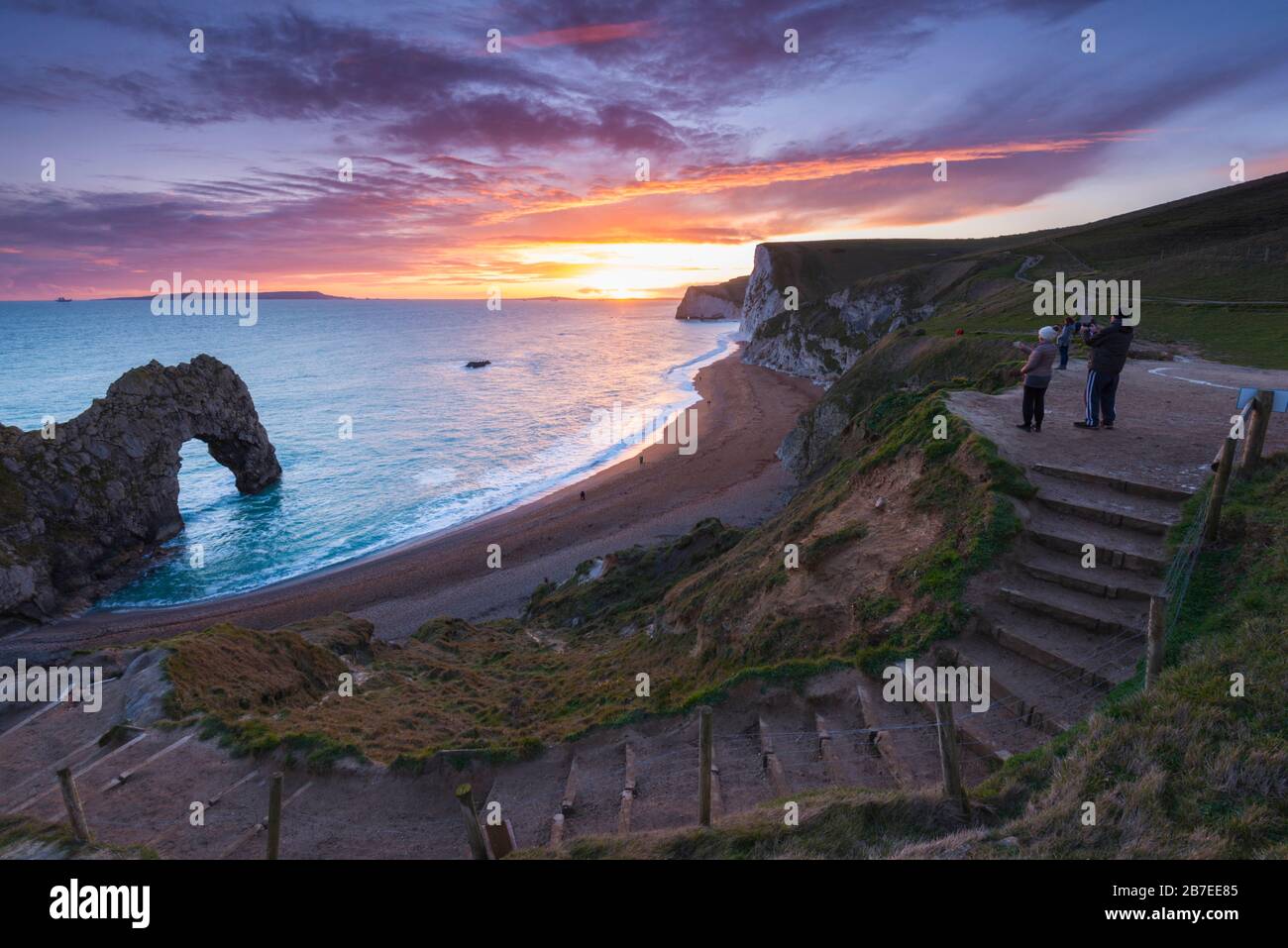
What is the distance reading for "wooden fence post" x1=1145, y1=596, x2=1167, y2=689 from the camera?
6617 millimetres

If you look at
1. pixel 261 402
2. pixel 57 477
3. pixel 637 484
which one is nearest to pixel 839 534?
pixel 637 484

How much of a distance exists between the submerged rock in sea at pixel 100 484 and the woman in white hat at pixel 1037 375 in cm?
3848

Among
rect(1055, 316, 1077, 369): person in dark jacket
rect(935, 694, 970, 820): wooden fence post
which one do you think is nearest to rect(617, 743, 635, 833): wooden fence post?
rect(935, 694, 970, 820): wooden fence post

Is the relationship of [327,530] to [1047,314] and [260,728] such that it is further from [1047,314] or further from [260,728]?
[1047,314]

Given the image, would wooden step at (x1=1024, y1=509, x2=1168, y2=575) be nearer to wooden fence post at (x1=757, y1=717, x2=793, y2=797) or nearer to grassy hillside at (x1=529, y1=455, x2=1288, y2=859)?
grassy hillside at (x1=529, y1=455, x2=1288, y2=859)

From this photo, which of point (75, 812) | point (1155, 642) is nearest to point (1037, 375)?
point (1155, 642)

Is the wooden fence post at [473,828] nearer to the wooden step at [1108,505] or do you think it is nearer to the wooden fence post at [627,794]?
the wooden fence post at [627,794]

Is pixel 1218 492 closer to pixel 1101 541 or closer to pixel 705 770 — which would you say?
pixel 1101 541

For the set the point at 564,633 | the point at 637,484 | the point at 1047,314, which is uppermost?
the point at 1047,314

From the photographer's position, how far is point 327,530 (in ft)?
122

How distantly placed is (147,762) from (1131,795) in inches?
588

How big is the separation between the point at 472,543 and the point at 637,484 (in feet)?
41.6

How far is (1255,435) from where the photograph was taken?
10000 mm
